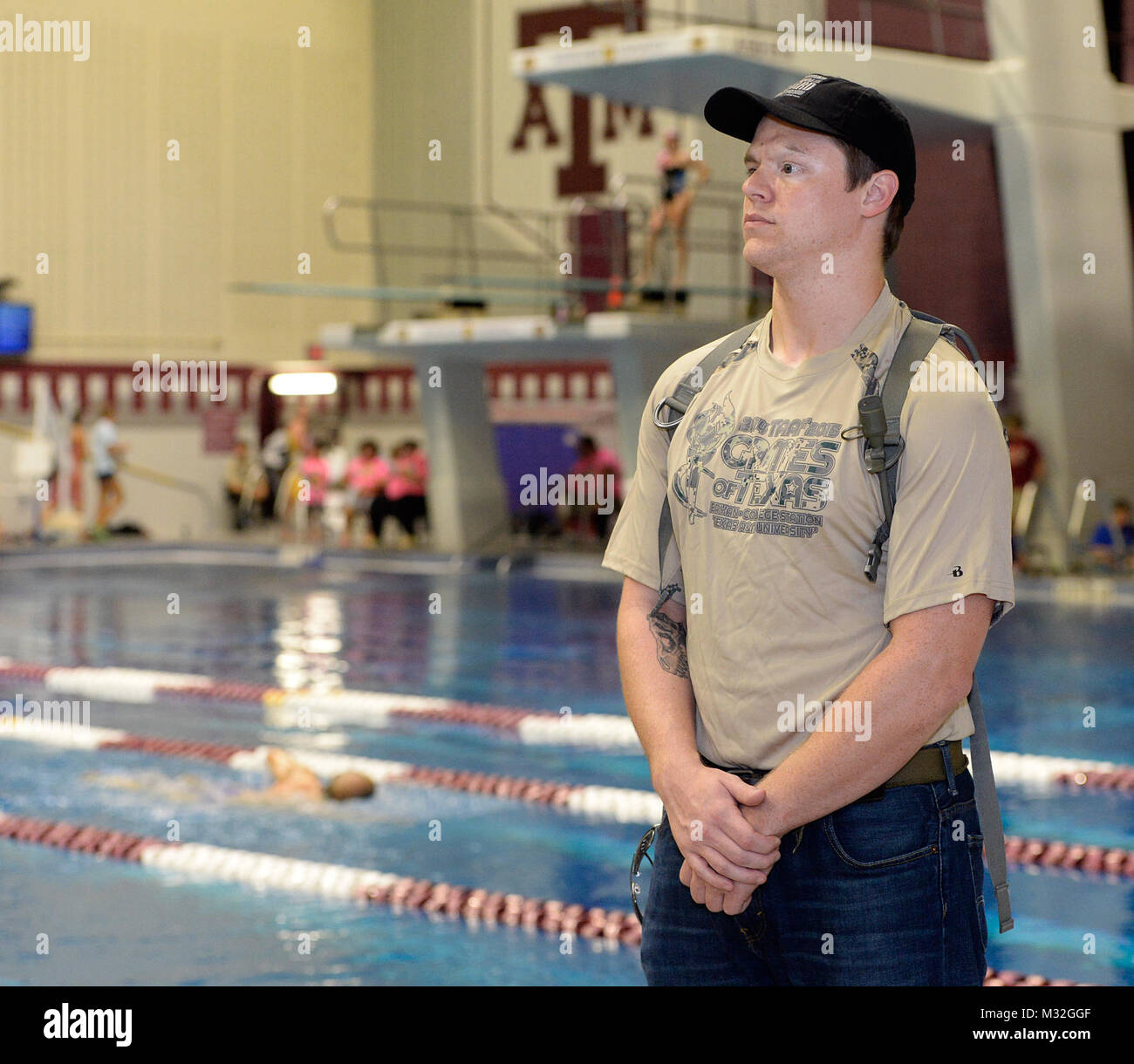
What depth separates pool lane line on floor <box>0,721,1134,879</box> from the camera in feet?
15.1

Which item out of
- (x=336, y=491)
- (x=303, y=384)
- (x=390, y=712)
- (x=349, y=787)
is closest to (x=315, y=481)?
(x=336, y=491)

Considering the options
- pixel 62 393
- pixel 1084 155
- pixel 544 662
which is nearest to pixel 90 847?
pixel 544 662

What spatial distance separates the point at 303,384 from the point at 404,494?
458 centimetres

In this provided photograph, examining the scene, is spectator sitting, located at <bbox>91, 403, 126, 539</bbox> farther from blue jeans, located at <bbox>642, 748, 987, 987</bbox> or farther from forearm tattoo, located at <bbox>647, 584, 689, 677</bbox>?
blue jeans, located at <bbox>642, 748, 987, 987</bbox>

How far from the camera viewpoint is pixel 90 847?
15.8 feet

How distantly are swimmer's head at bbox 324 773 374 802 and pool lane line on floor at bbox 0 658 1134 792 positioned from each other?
108 centimetres

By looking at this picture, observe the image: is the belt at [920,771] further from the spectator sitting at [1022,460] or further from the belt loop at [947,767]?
the spectator sitting at [1022,460]

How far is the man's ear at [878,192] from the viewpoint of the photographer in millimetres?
1931

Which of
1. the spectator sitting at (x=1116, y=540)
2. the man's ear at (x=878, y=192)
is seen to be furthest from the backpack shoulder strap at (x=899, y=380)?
the spectator sitting at (x=1116, y=540)

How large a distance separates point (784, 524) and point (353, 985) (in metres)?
2.13

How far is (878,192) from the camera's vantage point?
76.3 inches

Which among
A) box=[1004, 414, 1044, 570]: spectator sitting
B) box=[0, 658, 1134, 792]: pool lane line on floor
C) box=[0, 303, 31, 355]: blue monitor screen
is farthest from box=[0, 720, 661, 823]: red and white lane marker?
box=[0, 303, 31, 355]: blue monitor screen

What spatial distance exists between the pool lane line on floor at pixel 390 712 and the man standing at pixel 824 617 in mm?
4059

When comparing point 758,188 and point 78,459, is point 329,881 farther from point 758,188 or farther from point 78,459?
point 78,459
